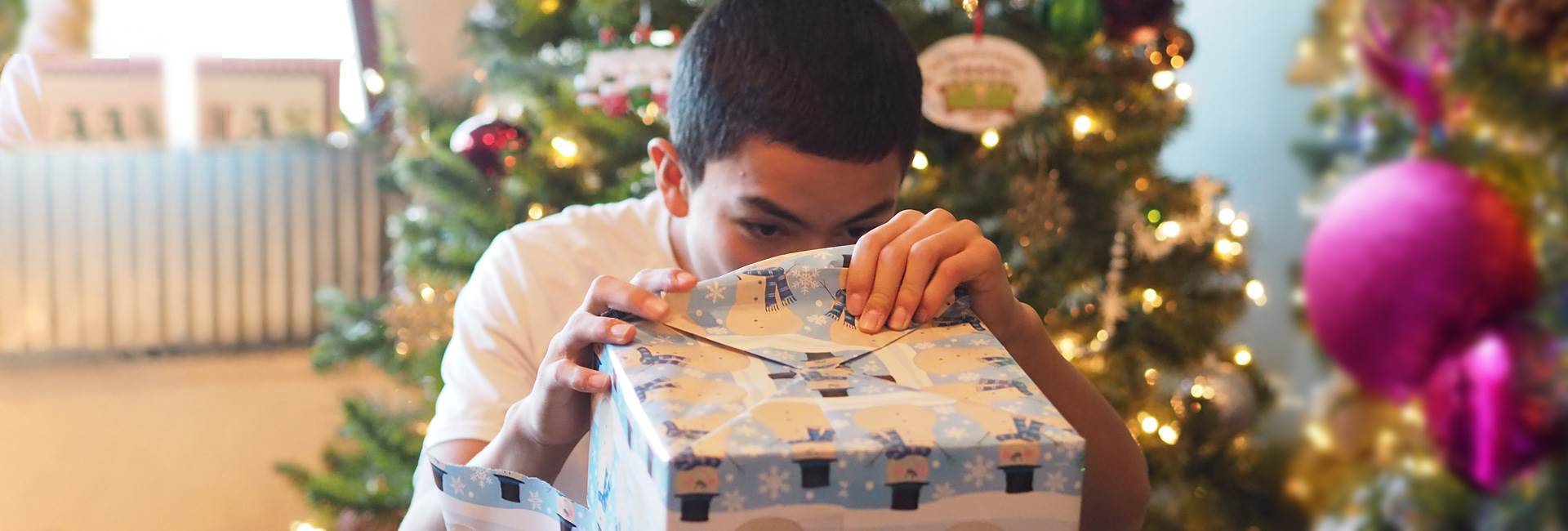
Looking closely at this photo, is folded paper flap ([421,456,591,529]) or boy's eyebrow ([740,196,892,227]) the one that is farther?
boy's eyebrow ([740,196,892,227])

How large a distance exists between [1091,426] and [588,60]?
3.31 ft

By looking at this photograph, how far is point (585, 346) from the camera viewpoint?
2.19 ft

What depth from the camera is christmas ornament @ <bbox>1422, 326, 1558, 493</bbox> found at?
1.68 metres

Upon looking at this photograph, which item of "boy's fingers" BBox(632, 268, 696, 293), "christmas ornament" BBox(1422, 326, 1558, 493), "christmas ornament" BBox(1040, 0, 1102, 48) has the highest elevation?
"christmas ornament" BBox(1040, 0, 1102, 48)

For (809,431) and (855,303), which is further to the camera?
(855,303)

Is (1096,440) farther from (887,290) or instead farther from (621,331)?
(621,331)

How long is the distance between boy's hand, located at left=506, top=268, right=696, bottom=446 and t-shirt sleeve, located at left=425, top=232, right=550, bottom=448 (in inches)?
10.2

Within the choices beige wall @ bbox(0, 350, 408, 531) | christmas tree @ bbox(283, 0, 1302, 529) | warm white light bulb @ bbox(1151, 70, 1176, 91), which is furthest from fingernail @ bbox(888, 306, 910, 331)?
beige wall @ bbox(0, 350, 408, 531)

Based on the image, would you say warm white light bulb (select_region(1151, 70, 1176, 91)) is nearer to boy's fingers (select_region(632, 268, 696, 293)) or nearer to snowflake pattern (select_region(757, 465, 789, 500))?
boy's fingers (select_region(632, 268, 696, 293))

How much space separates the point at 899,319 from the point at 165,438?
8.36 feet

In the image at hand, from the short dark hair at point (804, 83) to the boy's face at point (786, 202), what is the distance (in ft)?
0.04

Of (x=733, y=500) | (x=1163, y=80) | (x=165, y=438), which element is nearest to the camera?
(x=733, y=500)

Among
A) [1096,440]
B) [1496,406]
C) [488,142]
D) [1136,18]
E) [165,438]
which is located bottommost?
[165,438]

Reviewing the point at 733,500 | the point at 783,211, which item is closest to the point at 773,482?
the point at 733,500
